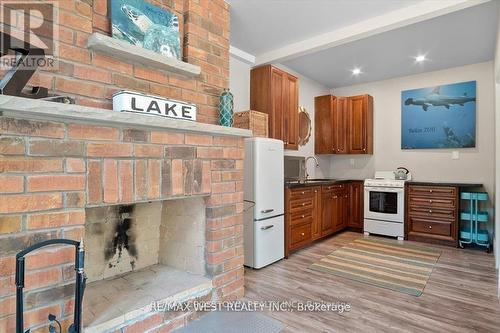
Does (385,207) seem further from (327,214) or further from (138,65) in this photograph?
(138,65)

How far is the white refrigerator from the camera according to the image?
3039 millimetres

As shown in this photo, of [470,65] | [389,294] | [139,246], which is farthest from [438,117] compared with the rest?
[139,246]

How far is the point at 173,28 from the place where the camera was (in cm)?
201

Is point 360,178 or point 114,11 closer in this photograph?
point 114,11

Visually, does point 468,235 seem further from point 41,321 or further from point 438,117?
point 41,321

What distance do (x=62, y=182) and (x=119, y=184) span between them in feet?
0.91

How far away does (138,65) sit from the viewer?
72.1 inches

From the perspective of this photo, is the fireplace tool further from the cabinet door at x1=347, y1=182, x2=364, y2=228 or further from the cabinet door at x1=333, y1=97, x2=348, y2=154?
the cabinet door at x1=333, y1=97, x2=348, y2=154

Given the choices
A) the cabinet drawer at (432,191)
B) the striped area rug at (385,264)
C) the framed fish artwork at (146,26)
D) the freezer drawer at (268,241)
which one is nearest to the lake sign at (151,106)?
the framed fish artwork at (146,26)

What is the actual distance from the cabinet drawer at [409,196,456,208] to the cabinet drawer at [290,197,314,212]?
164cm

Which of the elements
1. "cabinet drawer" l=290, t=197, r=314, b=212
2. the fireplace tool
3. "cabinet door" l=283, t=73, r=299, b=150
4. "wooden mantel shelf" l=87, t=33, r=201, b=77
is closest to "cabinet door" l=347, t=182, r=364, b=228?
"cabinet drawer" l=290, t=197, r=314, b=212

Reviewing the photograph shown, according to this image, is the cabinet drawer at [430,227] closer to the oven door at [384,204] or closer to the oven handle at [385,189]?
the oven door at [384,204]

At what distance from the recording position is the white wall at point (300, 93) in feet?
12.2

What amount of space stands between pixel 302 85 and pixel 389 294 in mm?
3495
